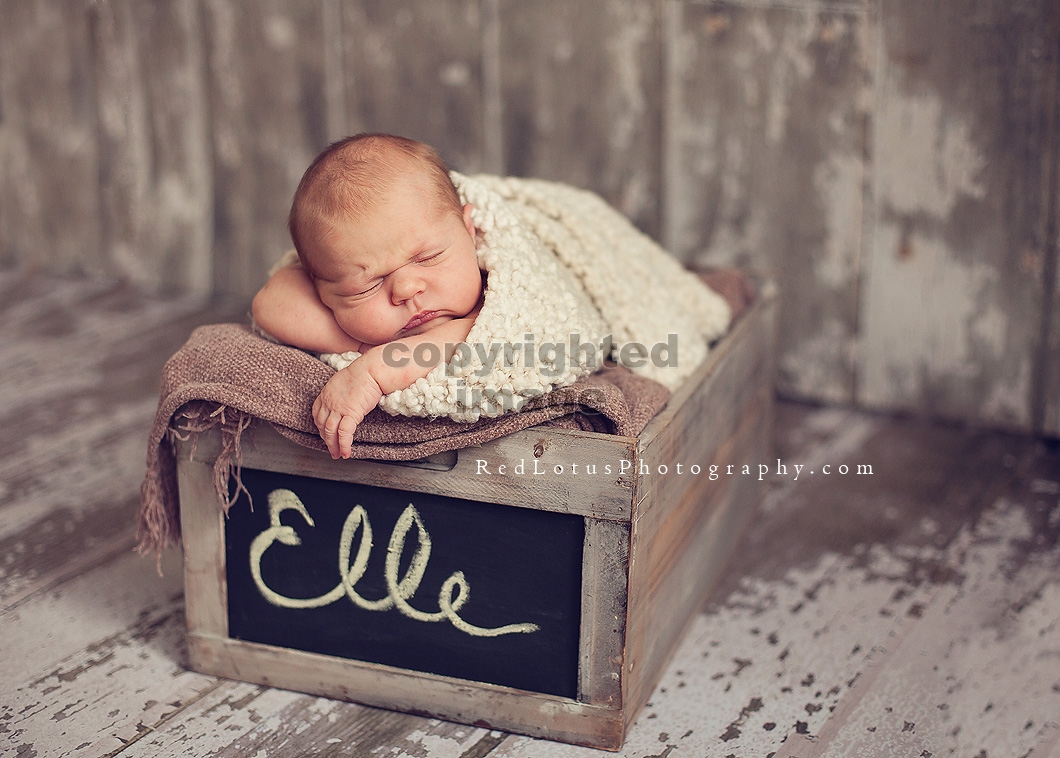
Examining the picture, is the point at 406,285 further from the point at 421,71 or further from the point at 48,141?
the point at 48,141

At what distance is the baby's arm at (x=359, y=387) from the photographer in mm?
996

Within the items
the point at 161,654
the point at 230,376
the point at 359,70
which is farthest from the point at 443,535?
the point at 359,70

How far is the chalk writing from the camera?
107 cm

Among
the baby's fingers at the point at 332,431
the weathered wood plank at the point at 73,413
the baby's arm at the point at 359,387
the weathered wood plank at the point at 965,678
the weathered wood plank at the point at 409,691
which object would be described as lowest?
the weathered wood plank at the point at 965,678

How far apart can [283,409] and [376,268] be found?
157mm

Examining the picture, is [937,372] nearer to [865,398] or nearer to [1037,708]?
[865,398]

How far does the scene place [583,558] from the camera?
1.03 meters

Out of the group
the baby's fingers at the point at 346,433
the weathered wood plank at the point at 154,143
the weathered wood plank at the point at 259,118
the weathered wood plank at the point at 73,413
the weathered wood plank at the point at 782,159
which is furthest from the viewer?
the weathered wood plank at the point at 154,143

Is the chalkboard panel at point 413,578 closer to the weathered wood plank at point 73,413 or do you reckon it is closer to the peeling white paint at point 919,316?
the weathered wood plank at point 73,413

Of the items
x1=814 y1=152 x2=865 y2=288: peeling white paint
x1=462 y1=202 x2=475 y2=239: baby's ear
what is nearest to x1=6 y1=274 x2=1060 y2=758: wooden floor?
x1=814 y1=152 x2=865 y2=288: peeling white paint

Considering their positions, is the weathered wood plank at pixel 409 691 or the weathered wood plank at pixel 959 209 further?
the weathered wood plank at pixel 959 209

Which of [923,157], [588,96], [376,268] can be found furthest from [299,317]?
[923,157]

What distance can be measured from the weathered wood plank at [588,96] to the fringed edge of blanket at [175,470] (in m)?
1.04

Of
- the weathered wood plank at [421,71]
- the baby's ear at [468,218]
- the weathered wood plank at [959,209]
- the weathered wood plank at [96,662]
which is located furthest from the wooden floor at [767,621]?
the weathered wood plank at [421,71]
